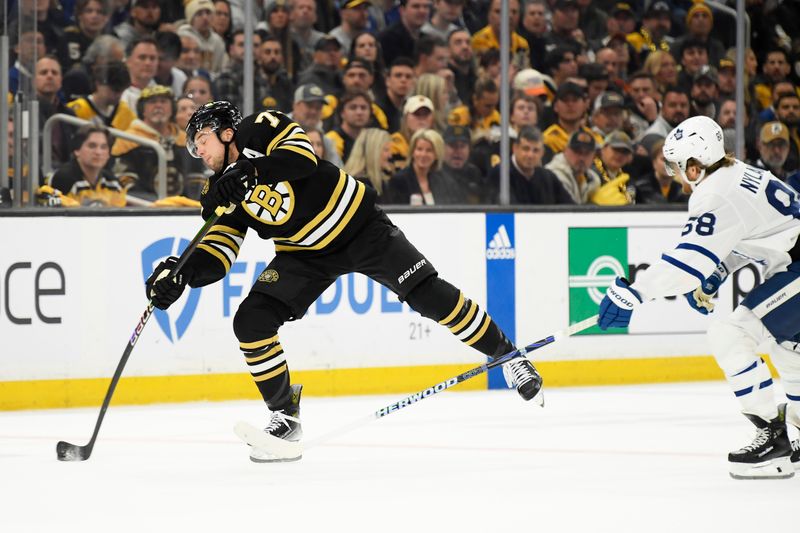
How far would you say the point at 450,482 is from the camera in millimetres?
3861

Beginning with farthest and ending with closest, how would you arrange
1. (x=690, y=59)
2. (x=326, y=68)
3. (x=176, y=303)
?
(x=690, y=59) → (x=326, y=68) → (x=176, y=303)

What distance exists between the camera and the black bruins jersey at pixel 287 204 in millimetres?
4094

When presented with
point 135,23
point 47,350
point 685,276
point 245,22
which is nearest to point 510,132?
point 245,22

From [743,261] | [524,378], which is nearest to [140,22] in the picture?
[524,378]

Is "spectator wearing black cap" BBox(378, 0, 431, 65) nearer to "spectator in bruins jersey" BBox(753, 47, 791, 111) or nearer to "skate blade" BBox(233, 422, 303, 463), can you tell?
"spectator in bruins jersey" BBox(753, 47, 791, 111)

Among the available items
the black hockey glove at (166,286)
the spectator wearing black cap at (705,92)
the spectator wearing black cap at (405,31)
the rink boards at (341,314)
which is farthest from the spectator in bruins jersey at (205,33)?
the spectator wearing black cap at (705,92)

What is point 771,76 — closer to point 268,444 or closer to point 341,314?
point 341,314

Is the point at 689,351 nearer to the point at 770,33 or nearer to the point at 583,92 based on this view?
the point at 583,92

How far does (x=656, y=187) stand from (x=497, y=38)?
1193 millimetres

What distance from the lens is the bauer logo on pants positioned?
5.79 meters

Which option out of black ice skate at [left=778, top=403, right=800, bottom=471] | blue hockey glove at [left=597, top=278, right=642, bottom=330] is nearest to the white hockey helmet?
blue hockey glove at [left=597, top=278, right=642, bottom=330]

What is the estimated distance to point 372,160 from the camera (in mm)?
6461

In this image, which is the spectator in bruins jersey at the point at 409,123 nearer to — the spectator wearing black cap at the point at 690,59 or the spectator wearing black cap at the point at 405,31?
the spectator wearing black cap at the point at 405,31

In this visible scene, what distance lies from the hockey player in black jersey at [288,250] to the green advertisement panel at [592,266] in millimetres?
2140
